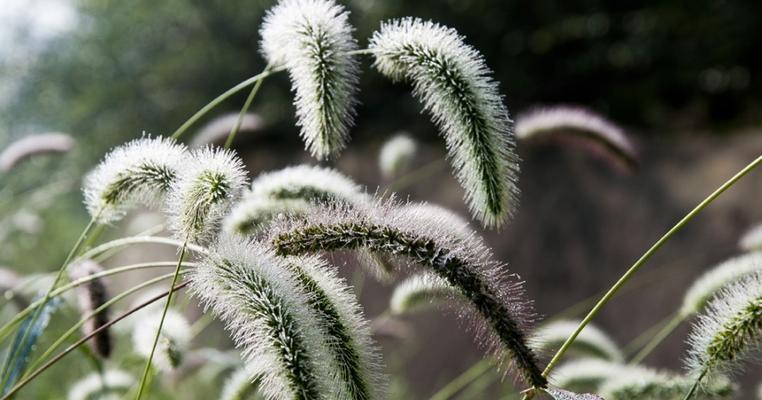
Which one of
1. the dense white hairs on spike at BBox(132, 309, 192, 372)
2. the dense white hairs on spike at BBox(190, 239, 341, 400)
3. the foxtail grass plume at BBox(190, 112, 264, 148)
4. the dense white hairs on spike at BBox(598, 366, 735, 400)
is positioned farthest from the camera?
the foxtail grass plume at BBox(190, 112, 264, 148)

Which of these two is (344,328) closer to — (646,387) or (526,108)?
(646,387)

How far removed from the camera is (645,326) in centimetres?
349

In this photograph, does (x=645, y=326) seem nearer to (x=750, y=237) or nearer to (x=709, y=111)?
(x=709, y=111)

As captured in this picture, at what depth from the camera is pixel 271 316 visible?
2.81 ft

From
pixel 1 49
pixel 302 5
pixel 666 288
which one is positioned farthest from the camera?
pixel 1 49

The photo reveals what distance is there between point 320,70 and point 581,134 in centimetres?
67

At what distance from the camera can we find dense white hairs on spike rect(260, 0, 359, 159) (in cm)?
109

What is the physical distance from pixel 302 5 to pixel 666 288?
268 cm

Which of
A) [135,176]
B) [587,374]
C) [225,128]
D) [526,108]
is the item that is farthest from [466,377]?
[526,108]

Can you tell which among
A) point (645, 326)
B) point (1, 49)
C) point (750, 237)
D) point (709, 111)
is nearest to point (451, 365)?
point (645, 326)

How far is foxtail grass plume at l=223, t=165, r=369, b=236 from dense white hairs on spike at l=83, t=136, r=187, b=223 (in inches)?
4.7

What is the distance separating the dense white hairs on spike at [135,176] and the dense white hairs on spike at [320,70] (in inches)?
6.9

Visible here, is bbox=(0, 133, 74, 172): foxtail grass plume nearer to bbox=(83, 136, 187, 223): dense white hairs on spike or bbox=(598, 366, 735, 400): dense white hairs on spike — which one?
bbox=(83, 136, 187, 223): dense white hairs on spike

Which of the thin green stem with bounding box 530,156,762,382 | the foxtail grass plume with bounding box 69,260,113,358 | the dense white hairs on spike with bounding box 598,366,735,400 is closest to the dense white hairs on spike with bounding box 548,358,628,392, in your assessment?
the dense white hairs on spike with bounding box 598,366,735,400
